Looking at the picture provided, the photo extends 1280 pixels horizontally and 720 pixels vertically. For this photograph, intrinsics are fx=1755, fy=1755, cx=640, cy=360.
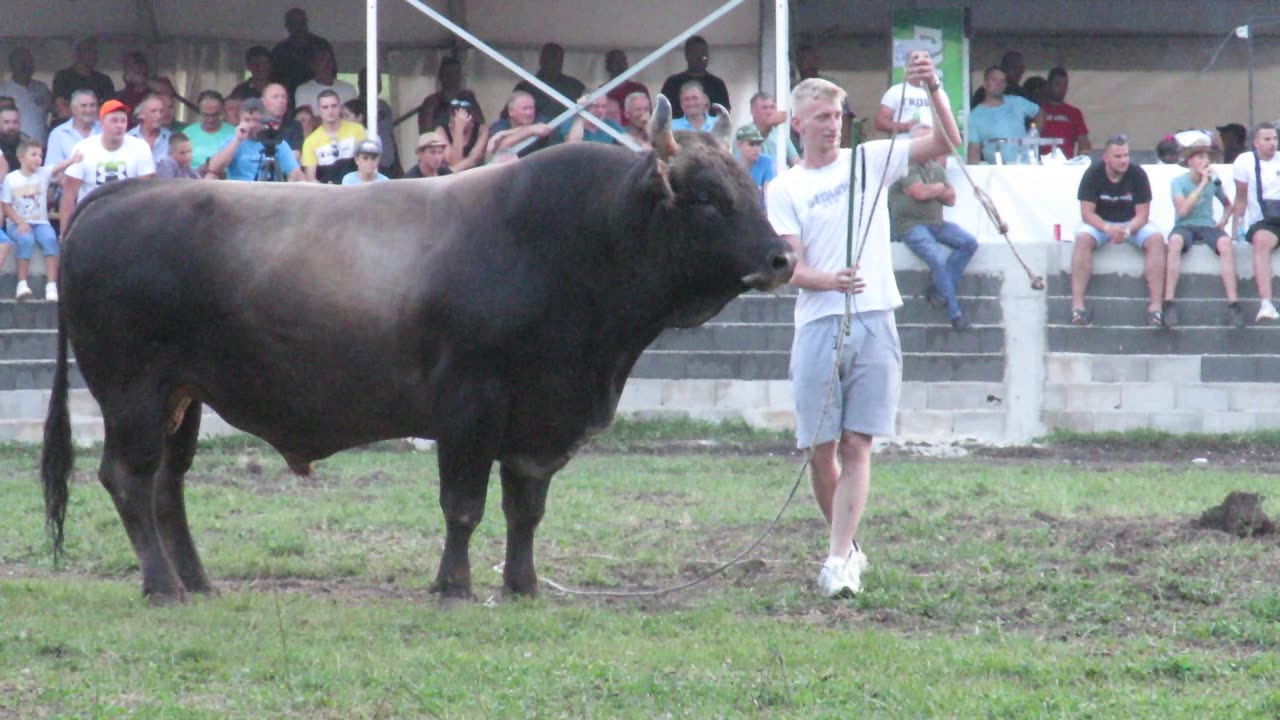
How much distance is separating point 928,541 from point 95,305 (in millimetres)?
4189

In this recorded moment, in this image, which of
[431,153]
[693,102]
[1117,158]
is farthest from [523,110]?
[1117,158]

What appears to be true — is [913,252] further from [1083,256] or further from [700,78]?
[700,78]

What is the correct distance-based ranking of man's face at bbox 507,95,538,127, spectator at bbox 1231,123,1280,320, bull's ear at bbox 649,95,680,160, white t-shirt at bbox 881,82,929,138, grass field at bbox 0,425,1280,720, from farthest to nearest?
man's face at bbox 507,95,538,127, spectator at bbox 1231,123,1280,320, white t-shirt at bbox 881,82,929,138, bull's ear at bbox 649,95,680,160, grass field at bbox 0,425,1280,720

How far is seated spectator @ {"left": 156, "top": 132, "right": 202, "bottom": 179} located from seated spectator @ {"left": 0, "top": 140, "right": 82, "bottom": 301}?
672mm

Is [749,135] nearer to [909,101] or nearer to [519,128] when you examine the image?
[519,128]

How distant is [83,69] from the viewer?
17.2 m

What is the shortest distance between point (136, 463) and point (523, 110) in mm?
8017

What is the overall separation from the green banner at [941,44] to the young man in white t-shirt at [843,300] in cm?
982

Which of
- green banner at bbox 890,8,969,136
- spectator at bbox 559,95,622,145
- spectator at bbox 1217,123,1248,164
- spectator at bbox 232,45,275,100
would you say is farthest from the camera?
spectator at bbox 1217,123,1248,164

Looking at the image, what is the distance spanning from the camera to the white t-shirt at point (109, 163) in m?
14.2

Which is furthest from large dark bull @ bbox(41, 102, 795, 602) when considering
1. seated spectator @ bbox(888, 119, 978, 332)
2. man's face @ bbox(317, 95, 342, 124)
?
seated spectator @ bbox(888, 119, 978, 332)

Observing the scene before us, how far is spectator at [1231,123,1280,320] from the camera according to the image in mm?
14547

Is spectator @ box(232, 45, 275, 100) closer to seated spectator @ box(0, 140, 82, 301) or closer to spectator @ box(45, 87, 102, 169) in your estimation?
spectator @ box(45, 87, 102, 169)

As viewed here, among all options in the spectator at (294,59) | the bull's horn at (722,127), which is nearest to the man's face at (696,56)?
the spectator at (294,59)
